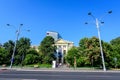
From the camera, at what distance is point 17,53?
80.6 meters

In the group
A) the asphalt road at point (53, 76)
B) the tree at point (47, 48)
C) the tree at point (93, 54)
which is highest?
the tree at point (47, 48)

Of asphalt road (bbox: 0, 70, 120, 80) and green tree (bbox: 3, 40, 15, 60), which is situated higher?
green tree (bbox: 3, 40, 15, 60)

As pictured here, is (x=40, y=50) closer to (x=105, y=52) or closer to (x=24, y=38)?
(x=24, y=38)

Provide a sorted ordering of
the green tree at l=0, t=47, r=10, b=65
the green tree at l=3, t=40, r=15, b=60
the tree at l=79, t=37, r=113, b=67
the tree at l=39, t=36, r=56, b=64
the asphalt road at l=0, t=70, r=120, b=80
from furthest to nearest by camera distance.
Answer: the tree at l=39, t=36, r=56, b=64 < the green tree at l=3, t=40, r=15, b=60 < the green tree at l=0, t=47, r=10, b=65 < the tree at l=79, t=37, r=113, b=67 < the asphalt road at l=0, t=70, r=120, b=80

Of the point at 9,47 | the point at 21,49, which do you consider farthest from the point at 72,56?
the point at 9,47

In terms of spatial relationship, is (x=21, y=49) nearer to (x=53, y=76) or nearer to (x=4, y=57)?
(x=4, y=57)

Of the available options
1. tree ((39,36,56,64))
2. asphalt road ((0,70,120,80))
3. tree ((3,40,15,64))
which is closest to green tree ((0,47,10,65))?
tree ((3,40,15,64))

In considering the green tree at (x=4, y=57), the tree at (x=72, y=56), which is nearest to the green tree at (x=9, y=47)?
the green tree at (x=4, y=57)

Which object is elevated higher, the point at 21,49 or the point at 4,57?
the point at 21,49

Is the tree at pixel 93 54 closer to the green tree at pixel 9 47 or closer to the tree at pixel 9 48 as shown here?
the tree at pixel 9 48

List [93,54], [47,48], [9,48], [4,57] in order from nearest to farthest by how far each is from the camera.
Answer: [93,54]
[4,57]
[9,48]
[47,48]

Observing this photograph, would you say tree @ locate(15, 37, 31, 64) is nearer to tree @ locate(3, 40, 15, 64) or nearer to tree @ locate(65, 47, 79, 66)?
tree @ locate(3, 40, 15, 64)

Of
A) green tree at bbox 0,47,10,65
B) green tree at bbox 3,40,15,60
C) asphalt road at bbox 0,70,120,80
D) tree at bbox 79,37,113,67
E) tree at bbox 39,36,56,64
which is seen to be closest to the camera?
asphalt road at bbox 0,70,120,80

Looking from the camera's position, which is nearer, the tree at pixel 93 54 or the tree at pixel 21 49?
the tree at pixel 93 54
